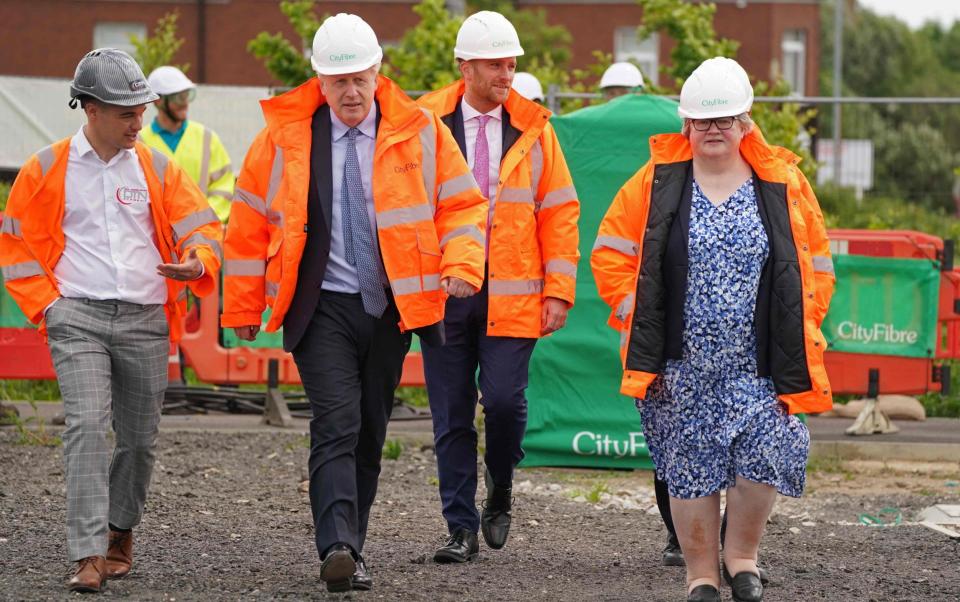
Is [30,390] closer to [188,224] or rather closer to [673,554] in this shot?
[188,224]

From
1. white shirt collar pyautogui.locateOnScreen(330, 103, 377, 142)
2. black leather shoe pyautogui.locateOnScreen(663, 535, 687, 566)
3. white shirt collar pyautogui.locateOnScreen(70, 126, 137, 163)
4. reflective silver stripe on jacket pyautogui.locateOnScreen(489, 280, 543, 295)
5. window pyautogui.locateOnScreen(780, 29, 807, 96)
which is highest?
window pyautogui.locateOnScreen(780, 29, 807, 96)

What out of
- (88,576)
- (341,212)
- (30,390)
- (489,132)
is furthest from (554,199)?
(30,390)

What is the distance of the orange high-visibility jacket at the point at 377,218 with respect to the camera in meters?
6.16

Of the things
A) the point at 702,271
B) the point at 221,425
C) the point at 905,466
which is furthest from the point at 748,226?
the point at 221,425

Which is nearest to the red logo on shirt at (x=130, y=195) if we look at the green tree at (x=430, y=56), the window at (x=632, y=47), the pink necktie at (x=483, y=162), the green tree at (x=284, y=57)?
the pink necktie at (x=483, y=162)

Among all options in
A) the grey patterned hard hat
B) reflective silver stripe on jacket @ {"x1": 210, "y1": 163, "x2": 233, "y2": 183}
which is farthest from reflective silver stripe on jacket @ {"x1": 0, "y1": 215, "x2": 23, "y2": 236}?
reflective silver stripe on jacket @ {"x1": 210, "y1": 163, "x2": 233, "y2": 183}

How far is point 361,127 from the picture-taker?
629 cm

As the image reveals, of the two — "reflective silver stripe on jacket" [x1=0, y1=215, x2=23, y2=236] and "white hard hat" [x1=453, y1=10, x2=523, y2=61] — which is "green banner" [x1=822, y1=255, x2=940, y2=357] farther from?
"reflective silver stripe on jacket" [x1=0, y1=215, x2=23, y2=236]

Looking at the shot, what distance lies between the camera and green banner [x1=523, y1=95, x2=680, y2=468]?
931cm

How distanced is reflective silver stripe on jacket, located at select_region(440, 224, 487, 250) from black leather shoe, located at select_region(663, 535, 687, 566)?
158 cm

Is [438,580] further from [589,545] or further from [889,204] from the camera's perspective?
[889,204]

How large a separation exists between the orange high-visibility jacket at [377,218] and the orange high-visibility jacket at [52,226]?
20 cm

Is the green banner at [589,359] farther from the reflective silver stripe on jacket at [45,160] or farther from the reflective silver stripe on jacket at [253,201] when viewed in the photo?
the reflective silver stripe on jacket at [45,160]

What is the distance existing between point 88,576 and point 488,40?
266 centimetres
